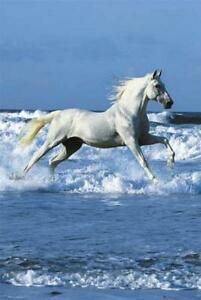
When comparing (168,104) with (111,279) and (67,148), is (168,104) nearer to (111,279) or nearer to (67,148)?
(67,148)

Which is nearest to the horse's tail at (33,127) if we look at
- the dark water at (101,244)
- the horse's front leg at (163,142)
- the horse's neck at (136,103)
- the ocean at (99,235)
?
the ocean at (99,235)

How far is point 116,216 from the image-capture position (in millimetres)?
10539

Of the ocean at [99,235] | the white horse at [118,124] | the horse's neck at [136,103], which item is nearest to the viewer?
the ocean at [99,235]

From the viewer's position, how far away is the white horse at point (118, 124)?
13.1 m

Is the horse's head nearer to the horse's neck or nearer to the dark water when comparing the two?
the horse's neck

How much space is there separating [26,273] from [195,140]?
2298cm

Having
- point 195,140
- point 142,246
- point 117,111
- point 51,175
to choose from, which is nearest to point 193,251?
point 142,246

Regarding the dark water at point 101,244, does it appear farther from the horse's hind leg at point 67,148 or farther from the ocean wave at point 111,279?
the horse's hind leg at point 67,148

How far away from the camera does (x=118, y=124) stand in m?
13.4

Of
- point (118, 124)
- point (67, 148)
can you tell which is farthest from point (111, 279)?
point (67, 148)

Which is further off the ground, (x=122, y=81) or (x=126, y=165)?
(x=122, y=81)

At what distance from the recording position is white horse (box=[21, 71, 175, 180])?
43.0ft

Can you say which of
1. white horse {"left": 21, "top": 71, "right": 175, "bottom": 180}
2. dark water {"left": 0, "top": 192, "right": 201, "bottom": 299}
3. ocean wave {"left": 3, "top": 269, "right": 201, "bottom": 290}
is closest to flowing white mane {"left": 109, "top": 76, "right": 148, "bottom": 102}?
white horse {"left": 21, "top": 71, "right": 175, "bottom": 180}

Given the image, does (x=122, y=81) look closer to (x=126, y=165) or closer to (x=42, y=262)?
(x=126, y=165)
